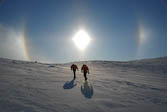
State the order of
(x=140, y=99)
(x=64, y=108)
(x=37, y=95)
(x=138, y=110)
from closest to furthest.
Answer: (x=64, y=108) < (x=138, y=110) < (x=37, y=95) < (x=140, y=99)

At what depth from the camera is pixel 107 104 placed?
7.92 meters

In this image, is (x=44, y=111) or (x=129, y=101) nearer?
(x=44, y=111)

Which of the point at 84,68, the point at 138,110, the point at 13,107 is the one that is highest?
the point at 84,68

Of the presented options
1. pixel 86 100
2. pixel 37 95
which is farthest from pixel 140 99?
pixel 37 95

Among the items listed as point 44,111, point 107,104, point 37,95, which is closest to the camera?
point 44,111

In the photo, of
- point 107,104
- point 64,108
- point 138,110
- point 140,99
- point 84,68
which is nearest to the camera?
point 64,108

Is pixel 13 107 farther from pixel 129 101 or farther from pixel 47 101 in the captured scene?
pixel 129 101

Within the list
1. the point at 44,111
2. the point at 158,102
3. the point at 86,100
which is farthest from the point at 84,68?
the point at 44,111

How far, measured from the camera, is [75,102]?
7859 millimetres

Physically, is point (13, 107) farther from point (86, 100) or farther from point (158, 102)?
point (158, 102)

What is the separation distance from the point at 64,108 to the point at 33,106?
1479mm

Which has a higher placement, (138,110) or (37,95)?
(37,95)

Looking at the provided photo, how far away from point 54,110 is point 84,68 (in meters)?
8.63

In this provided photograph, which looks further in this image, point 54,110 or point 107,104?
point 107,104
